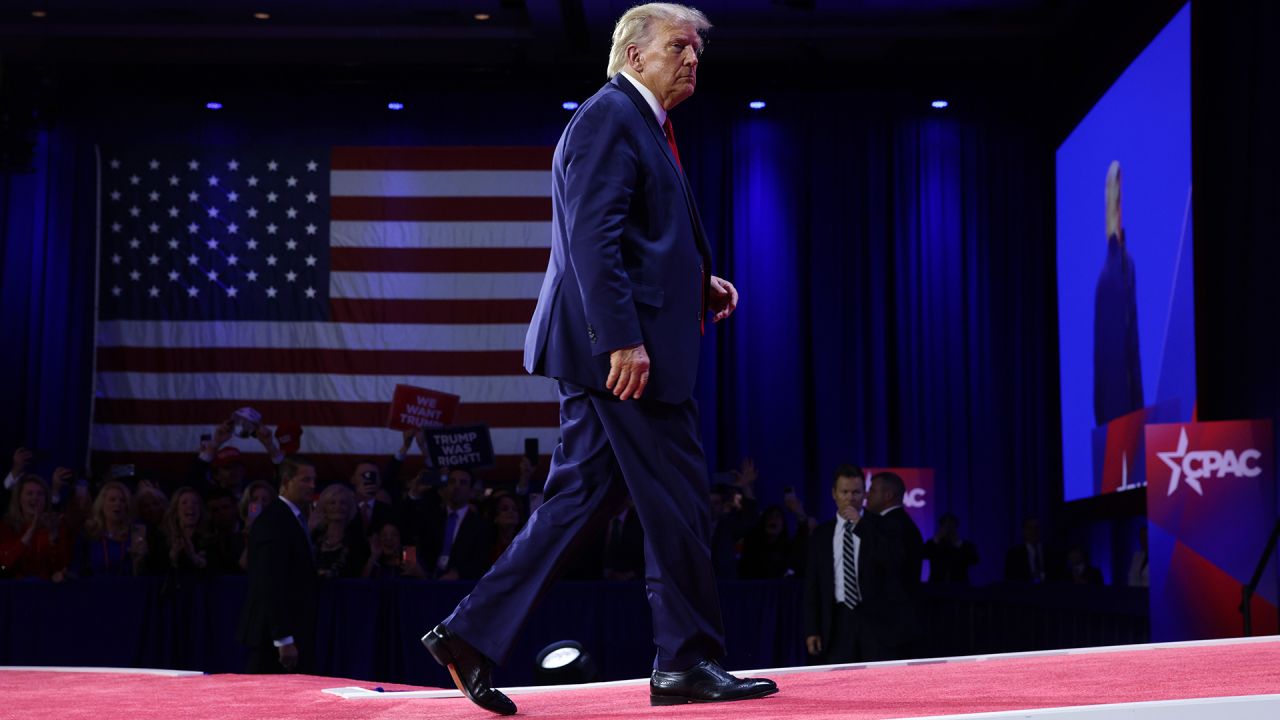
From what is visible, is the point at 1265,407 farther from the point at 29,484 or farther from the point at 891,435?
the point at 29,484

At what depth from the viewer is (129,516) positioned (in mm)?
7480

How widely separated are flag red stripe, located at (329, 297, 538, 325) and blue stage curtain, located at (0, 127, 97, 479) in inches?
87.6

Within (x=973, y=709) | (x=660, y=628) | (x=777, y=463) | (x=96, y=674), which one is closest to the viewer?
Answer: (x=973, y=709)

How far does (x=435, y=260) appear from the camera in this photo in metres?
12.0

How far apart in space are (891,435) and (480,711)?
990 centimetres

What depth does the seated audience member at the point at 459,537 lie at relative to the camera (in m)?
7.72

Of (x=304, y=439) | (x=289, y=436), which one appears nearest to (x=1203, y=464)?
(x=289, y=436)

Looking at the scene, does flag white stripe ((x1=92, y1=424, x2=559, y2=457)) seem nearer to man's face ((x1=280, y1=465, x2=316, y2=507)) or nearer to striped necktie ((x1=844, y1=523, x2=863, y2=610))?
man's face ((x1=280, y1=465, x2=316, y2=507))

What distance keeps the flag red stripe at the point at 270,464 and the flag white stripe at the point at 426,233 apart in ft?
5.87

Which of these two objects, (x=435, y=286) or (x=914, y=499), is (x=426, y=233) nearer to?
(x=435, y=286)

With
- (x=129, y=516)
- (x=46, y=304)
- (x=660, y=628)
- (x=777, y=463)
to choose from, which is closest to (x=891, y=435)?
(x=777, y=463)

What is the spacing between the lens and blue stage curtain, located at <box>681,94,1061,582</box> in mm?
11805

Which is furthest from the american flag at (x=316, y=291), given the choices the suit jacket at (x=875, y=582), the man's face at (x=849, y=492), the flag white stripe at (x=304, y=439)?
the man's face at (x=849, y=492)

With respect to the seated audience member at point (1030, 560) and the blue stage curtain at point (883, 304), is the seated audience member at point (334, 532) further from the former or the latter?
the seated audience member at point (1030, 560)
